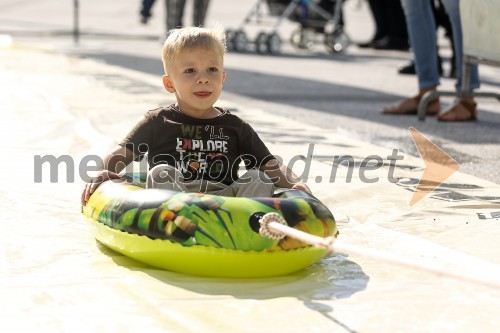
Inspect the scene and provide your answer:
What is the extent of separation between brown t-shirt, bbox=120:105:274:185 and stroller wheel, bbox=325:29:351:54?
9.50 metres

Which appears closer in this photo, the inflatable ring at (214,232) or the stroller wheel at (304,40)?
the inflatable ring at (214,232)

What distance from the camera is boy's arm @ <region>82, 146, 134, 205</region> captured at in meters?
3.36

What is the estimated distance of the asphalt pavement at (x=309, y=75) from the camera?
5.89 metres

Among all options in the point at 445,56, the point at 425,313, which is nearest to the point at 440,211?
the point at 425,313

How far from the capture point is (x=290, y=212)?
2887mm

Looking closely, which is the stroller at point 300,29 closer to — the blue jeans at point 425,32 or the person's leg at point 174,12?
the person's leg at point 174,12

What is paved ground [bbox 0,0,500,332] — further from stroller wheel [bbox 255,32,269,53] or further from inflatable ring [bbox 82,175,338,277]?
stroller wheel [bbox 255,32,269,53]

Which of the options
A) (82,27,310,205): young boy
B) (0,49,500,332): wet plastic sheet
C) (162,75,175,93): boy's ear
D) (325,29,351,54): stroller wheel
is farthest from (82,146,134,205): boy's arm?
(325,29,351,54): stroller wheel

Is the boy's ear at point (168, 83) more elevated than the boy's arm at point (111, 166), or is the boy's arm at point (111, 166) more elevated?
the boy's ear at point (168, 83)

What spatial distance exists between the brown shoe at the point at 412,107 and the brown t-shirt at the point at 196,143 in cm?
342

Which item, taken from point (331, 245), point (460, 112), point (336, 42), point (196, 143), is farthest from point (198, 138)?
point (336, 42)

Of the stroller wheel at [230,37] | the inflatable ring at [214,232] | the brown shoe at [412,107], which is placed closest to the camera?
the inflatable ring at [214,232]

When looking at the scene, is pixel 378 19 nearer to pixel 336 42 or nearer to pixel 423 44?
pixel 336 42

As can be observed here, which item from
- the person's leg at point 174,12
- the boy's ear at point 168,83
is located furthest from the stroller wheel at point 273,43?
the boy's ear at point 168,83
